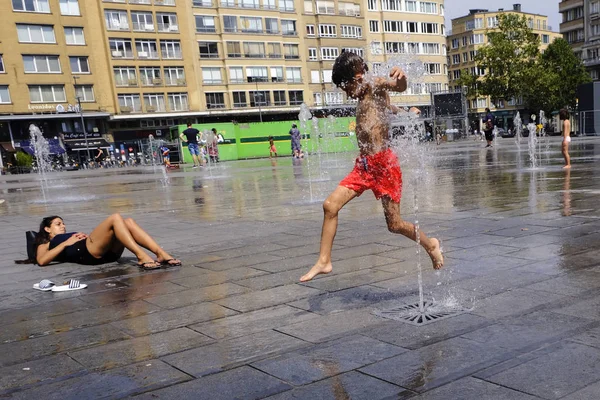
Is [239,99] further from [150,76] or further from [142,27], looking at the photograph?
[142,27]

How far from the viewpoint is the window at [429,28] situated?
240ft

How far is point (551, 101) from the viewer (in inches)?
2406

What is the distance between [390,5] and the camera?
70188 millimetres

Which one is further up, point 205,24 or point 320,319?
point 205,24

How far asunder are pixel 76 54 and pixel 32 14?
5.10m

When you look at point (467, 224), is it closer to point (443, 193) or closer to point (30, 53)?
point (443, 193)

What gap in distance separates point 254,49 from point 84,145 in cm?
2156

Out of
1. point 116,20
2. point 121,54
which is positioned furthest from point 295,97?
point 116,20

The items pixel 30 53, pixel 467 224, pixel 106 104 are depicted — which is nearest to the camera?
pixel 467 224

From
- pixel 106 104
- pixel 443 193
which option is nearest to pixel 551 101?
pixel 106 104

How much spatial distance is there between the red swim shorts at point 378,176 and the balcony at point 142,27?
57694mm

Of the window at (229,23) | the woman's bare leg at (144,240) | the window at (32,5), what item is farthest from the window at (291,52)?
the woman's bare leg at (144,240)

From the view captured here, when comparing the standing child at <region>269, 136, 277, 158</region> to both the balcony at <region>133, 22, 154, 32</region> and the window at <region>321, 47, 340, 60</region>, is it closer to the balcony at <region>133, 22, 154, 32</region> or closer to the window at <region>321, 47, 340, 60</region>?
the balcony at <region>133, 22, 154, 32</region>

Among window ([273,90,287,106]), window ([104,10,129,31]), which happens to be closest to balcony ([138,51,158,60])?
window ([104,10,129,31])
